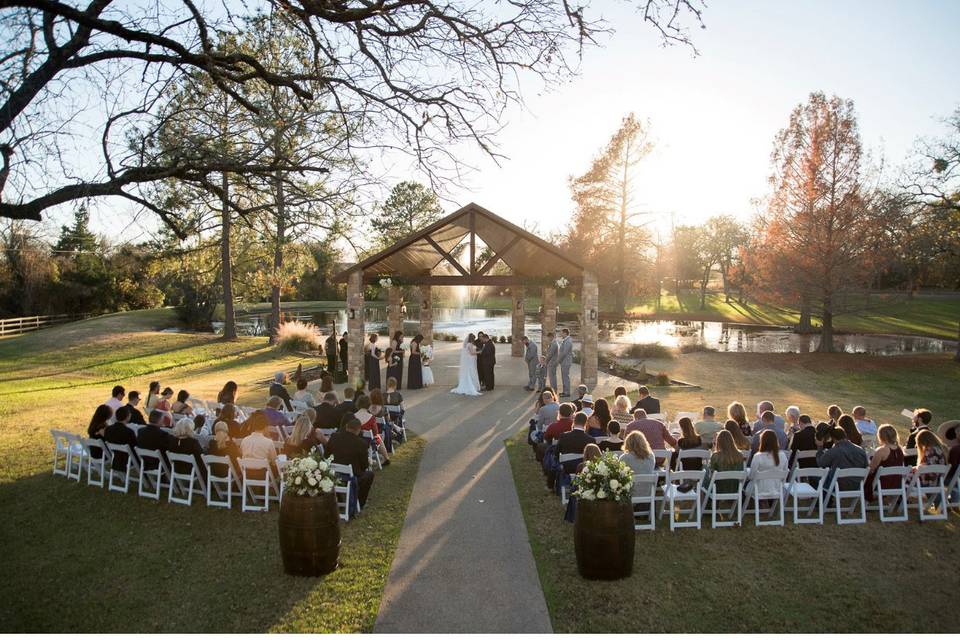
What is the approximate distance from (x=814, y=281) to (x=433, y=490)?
2569 cm

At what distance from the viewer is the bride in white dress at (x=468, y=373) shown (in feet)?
57.9

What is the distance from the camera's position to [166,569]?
6.54 meters

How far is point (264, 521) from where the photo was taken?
7.88 metres

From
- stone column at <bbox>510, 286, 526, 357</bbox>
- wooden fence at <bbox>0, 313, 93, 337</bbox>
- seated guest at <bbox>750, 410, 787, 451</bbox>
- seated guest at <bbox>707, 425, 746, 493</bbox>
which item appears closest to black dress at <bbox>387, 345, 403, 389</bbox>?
stone column at <bbox>510, 286, 526, 357</bbox>

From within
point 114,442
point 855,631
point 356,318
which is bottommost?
point 855,631

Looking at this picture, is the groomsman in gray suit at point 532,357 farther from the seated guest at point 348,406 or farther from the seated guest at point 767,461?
the seated guest at point 767,461

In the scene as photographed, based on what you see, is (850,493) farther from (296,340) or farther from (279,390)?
(296,340)

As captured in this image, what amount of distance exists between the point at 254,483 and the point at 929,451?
943cm

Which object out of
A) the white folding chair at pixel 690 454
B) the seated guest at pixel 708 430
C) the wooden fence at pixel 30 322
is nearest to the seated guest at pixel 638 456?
the white folding chair at pixel 690 454

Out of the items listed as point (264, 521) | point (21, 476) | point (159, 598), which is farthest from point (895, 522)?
point (21, 476)

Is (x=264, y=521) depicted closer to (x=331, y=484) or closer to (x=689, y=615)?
(x=331, y=484)

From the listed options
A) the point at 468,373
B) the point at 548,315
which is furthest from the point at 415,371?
the point at 548,315

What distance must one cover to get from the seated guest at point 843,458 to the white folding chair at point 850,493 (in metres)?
0.06

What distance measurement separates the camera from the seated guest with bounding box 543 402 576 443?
9242 millimetres
